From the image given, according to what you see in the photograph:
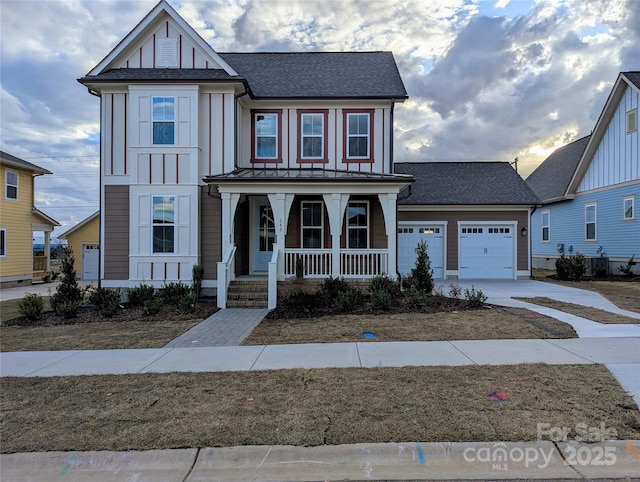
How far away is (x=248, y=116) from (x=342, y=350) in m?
10.6

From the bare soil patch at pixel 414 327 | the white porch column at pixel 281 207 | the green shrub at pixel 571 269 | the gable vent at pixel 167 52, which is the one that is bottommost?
the bare soil patch at pixel 414 327

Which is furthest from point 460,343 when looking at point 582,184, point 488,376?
point 582,184

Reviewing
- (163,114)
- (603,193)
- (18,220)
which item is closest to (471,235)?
(603,193)

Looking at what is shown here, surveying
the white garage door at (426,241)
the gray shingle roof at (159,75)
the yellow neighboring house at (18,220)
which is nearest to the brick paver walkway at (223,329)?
the gray shingle roof at (159,75)

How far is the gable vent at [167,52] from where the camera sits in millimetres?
13570

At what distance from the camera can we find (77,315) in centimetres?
1044

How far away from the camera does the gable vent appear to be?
13.6 meters

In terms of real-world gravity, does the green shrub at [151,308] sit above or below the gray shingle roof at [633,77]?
below

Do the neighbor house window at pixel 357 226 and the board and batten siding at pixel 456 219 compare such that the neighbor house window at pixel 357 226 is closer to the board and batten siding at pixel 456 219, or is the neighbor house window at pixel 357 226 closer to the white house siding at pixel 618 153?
the board and batten siding at pixel 456 219

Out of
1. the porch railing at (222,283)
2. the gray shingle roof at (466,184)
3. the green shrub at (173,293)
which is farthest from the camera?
the gray shingle roof at (466,184)

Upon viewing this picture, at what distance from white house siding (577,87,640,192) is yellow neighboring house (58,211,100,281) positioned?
2838cm

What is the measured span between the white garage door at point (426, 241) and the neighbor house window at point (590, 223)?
957cm

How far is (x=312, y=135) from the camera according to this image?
1479cm

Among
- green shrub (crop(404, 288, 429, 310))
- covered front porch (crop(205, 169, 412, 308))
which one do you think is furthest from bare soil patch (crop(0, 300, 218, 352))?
green shrub (crop(404, 288, 429, 310))
